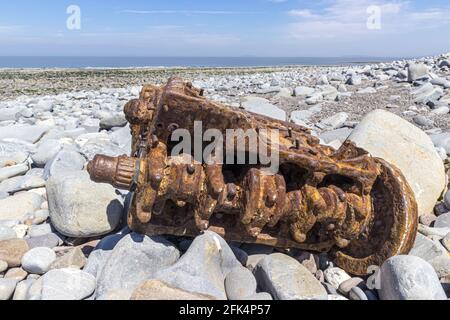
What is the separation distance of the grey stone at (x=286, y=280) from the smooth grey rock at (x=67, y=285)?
122 centimetres

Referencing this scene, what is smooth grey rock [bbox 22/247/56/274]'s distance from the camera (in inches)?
128

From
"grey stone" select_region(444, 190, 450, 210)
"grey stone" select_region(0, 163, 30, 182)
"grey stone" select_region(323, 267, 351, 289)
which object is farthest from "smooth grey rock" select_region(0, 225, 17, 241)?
"grey stone" select_region(444, 190, 450, 210)

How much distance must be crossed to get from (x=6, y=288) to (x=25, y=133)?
17.8 ft

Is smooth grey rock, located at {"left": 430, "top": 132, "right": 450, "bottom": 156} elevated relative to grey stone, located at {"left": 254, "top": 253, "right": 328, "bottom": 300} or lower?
elevated

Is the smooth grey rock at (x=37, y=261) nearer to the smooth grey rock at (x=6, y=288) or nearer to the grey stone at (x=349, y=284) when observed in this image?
the smooth grey rock at (x=6, y=288)

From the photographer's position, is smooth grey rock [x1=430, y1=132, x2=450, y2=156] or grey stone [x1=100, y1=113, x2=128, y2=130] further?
grey stone [x1=100, y1=113, x2=128, y2=130]

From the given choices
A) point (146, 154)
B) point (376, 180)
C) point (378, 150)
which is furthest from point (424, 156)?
point (146, 154)

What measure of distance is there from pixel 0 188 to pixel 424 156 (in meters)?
4.93

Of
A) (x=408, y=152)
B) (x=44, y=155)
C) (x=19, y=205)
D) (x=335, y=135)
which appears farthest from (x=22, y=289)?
(x=335, y=135)

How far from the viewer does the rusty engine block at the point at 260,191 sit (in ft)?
9.02

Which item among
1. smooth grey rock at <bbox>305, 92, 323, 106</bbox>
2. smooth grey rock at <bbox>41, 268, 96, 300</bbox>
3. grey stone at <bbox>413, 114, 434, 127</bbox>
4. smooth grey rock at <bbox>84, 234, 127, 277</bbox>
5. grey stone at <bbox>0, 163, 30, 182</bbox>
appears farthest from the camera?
smooth grey rock at <bbox>305, 92, 323, 106</bbox>

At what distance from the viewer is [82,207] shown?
3.59 m

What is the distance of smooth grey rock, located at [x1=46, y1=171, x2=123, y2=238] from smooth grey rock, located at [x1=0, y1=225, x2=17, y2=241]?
0.40 m

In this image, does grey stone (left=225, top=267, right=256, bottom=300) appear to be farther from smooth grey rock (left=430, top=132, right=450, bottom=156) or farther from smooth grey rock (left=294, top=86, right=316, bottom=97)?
smooth grey rock (left=294, top=86, right=316, bottom=97)
